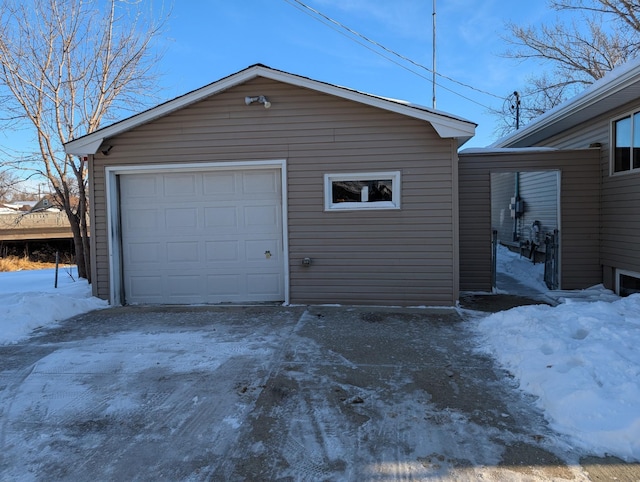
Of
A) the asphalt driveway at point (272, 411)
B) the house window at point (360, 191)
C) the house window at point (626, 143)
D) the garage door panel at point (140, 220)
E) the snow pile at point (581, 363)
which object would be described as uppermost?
the house window at point (626, 143)

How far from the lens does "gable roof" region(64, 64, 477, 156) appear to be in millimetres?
6141

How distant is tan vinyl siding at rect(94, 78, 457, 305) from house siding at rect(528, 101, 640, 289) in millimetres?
3151

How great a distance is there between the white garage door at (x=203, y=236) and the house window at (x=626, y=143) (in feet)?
19.0

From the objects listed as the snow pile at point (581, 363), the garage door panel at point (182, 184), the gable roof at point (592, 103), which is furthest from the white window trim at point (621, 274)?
the garage door panel at point (182, 184)

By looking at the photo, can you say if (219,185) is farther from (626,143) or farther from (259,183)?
(626,143)

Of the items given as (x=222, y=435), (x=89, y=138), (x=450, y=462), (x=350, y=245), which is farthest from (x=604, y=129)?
(x=89, y=138)

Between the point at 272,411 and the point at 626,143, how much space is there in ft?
24.2

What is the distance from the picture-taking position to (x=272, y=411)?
3.15 m

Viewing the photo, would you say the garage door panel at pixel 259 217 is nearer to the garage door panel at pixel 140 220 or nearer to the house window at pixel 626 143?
the garage door panel at pixel 140 220

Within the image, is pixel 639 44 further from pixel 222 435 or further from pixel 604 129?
pixel 222 435

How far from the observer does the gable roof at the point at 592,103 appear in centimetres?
598

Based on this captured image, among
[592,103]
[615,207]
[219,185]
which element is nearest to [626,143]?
[592,103]

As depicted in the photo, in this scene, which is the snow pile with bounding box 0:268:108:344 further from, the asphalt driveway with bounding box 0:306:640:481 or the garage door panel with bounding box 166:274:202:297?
the garage door panel with bounding box 166:274:202:297

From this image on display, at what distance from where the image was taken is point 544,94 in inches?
791
